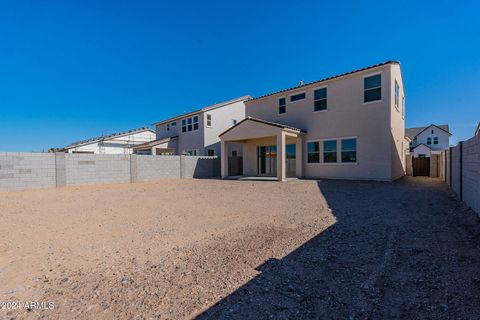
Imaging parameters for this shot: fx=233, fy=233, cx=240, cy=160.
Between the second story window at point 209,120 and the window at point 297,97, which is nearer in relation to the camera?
the window at point 297,97

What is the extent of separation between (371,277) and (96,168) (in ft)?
50.0

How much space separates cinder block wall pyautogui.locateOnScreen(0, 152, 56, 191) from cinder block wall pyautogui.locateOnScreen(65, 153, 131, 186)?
31.4 inches

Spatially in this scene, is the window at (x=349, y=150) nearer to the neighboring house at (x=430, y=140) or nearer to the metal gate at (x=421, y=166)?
the metal gate at (x=421, y=166)

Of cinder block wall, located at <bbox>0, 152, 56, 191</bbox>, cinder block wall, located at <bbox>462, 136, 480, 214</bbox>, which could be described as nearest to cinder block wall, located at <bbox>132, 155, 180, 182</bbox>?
cinder block wall, located at <bbox>0, 152, 56, 191</bbox>

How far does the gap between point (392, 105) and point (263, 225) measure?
12301 mm

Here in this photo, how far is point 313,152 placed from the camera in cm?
1580

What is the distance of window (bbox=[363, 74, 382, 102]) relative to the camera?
1323 cm

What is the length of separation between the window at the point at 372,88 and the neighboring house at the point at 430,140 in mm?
33311

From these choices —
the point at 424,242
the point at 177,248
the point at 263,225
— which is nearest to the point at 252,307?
the point at 177,248

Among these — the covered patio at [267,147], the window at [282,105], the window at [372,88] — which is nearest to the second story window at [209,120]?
the covered patio at [267,147]

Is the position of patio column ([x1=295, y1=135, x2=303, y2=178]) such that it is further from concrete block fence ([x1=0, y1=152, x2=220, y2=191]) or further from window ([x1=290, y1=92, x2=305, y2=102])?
concrete block fence ([x1=0, y1=152, x2=220, y2=191])

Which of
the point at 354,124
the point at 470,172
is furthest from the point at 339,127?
the point at 470,172

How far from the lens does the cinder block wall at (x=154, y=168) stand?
51.9 ft

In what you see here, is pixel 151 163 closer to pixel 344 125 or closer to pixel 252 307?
pixel 344 125
